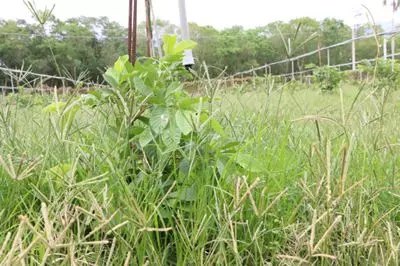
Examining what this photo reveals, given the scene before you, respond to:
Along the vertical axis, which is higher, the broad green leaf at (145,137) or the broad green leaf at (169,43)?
the broad green leaf at (169,43)

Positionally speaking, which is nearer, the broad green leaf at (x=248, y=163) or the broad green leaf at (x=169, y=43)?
the broad green leaf at (x=248, y=163)

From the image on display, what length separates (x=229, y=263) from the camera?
565 millimetres

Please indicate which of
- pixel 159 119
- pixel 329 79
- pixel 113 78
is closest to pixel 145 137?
pixel 159 119

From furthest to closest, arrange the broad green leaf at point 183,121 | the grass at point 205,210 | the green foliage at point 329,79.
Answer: the green foliage at point 329,79 → the broad green leaf at point 183,121 → the grass at point 205,210

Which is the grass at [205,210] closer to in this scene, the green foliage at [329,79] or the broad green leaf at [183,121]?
the broad green leaf at [183,121]

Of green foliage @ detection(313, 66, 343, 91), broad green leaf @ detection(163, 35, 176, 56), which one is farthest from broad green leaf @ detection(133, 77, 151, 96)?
green foliage @ detection(313, 66, 343, 91)

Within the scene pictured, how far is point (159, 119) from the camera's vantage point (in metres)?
0.72

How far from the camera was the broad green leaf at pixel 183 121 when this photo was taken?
0.67 metres

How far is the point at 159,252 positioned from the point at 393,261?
356 millimetres

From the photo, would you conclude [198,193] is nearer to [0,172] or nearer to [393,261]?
[393,261]

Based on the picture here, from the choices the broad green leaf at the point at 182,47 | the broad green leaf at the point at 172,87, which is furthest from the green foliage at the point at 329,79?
the broad green leaf at the point at 172,87

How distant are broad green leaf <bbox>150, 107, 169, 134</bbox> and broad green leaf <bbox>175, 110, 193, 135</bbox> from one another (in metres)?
0.02

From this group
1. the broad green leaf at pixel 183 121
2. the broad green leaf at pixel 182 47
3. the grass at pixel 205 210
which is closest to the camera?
the grass at pixel 205 210

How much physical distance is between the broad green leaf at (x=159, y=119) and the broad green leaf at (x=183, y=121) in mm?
24
